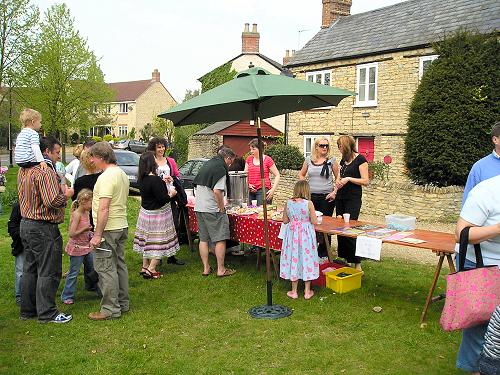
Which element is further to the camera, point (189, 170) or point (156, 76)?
point (156, 76)

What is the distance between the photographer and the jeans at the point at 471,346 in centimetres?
338

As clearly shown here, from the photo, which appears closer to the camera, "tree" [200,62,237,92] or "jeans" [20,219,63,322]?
"jeans" [20,219,63,322]

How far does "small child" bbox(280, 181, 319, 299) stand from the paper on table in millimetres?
646

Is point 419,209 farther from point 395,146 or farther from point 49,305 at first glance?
point 49,305

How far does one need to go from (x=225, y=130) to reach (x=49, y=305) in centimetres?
2536

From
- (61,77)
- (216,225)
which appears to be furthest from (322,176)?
(61,77)

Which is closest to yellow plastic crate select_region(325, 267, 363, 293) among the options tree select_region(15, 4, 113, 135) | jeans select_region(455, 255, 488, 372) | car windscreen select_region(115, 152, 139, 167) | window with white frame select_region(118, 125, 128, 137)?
jeans select_region(455, 255, 488, 372)

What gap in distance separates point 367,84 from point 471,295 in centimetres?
1840

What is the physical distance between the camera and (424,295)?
6.27m

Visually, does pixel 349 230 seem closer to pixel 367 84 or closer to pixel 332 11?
pixel 367 84

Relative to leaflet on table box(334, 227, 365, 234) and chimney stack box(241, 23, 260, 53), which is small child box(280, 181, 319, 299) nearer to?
leaflet on table box(334, 227, 365, 234)

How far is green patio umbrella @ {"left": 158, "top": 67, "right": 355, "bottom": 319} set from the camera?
5039 mm

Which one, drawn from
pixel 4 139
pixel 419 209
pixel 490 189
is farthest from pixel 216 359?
pixel 4 139

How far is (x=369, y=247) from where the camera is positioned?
548 centimetres
